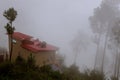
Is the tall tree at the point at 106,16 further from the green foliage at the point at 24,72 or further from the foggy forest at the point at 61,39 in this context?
the green foliage at the point at 24,72

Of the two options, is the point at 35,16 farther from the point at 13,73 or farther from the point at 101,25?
the point at 13,73

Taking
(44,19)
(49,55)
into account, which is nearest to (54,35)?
(44,19)

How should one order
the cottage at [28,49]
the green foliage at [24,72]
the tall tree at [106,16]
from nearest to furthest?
the green foliage at [24,72], the cottage at [28,49], the tall tree at [106,16]

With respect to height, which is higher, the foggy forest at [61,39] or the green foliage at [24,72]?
the foggy forest at [61,39]

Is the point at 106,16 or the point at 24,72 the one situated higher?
the point at 106,16

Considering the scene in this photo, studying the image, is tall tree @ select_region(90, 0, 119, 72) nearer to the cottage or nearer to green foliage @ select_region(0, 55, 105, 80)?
the cottage

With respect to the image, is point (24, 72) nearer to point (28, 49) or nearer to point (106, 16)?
point (28, 49)

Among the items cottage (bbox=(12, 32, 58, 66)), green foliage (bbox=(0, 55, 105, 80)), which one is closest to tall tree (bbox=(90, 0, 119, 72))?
cottage (bbox=(12, 32, 58, 66))

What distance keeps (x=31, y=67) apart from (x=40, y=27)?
173 ft

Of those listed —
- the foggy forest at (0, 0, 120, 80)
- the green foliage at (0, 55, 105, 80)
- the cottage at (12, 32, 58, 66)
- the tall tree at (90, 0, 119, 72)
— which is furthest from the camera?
the tall tree at (90, 0, 119, 72)

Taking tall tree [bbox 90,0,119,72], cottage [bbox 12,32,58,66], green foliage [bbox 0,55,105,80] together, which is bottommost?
green foliage [bbox 0,55,105,80]

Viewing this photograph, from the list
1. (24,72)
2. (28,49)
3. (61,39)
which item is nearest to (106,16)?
(28,49)

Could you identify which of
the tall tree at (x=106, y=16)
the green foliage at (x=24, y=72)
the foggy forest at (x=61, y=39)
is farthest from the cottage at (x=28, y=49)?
the tall tree at (x=106, y=16)

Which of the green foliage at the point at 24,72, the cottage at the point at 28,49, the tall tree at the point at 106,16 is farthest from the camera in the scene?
the tall tree at the point at 106,16
